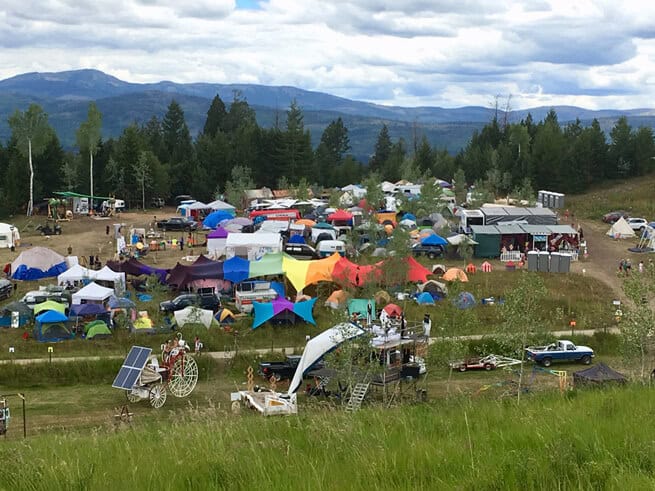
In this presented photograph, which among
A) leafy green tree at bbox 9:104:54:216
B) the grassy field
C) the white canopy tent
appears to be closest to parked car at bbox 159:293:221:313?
the white canopy tent

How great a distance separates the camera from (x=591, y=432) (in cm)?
435

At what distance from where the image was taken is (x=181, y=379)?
1462cm

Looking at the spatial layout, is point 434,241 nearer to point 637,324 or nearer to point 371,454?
point 637,324

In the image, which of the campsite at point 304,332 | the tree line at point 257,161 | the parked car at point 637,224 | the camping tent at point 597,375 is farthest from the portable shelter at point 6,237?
the parked car at point 637,224

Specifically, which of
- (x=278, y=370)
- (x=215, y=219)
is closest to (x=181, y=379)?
(x=278, y=370)

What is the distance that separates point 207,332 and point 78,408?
490 cm

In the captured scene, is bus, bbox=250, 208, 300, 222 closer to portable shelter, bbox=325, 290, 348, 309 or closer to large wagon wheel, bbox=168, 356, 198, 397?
portable shelter, bbox=325, 290, 348, 309

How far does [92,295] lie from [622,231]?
2515 cm

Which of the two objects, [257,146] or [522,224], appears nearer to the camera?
[522,224]

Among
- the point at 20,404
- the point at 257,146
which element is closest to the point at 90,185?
the point at 257,146

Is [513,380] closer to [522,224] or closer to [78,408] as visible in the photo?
[78,408]

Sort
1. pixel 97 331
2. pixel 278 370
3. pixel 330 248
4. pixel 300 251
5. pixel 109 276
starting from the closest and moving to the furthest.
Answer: pixel 278 370
pixel 97 331
pixel 109 276
pixel 330 248
pixel 300 251

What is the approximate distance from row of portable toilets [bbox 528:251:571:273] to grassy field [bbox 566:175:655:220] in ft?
52.7

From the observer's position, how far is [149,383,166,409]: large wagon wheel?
1414cm
